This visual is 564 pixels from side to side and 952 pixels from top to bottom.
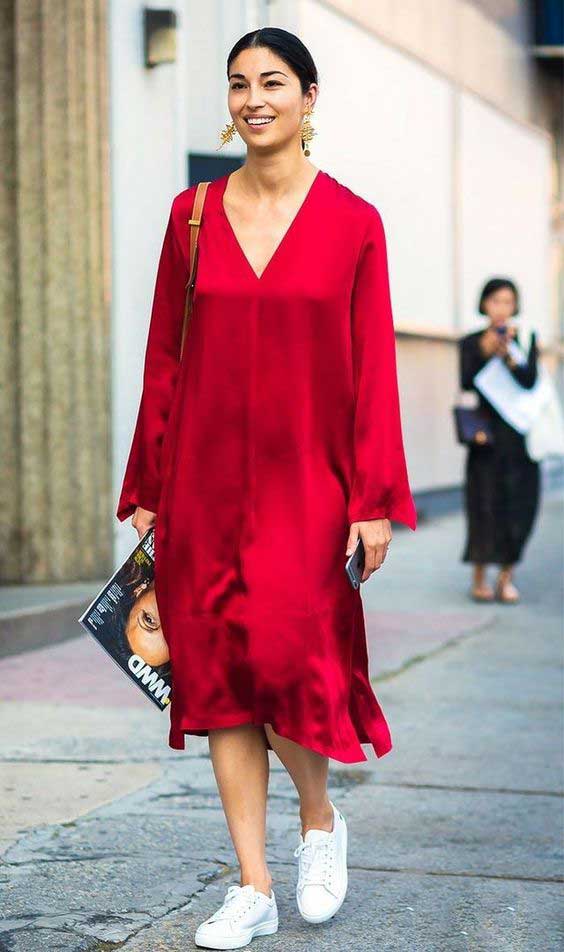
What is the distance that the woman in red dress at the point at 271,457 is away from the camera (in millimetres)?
3619

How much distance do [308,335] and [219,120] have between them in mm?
7419

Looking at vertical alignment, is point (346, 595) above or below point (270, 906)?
above

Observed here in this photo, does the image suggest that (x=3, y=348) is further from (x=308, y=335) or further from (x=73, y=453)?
(x=308, y=335)

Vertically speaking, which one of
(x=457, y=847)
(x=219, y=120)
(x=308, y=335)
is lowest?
(x=457, y=847)

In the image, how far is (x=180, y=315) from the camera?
3777mm

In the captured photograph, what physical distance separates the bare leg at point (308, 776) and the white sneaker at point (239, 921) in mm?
184

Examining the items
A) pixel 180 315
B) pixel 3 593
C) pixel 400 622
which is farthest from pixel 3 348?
pixel 180 315

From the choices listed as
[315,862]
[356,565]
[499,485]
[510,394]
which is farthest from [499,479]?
[356,565]

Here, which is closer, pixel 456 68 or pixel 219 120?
A: pixel 219 120

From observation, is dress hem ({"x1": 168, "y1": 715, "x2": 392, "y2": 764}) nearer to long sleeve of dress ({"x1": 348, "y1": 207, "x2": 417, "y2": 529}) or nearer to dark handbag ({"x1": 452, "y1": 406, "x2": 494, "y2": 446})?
long sleeve of dress ({"x1": 348, "y1": 207, "x2": 417, "y2": 529})

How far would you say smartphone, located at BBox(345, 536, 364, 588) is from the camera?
11.8ft

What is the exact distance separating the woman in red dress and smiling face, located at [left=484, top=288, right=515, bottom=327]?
5828 millimetres

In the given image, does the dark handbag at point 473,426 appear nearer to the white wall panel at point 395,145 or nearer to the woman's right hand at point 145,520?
the white wall panel at point 395,145

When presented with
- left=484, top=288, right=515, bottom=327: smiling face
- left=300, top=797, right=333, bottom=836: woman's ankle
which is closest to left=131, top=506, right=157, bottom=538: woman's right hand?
left=300, top=797, right=333, bottom=836: woman's ankle
